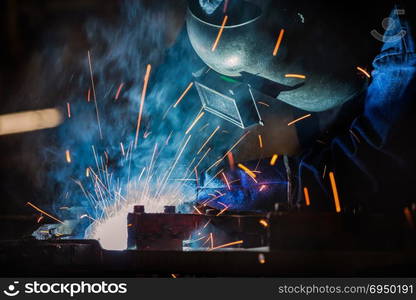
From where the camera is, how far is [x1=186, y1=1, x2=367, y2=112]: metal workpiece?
333 cm

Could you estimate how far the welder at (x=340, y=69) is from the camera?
3.33m

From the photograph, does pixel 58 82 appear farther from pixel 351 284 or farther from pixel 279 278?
pixel 351 284

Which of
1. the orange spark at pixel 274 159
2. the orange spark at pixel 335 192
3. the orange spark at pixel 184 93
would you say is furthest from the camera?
the orange spark at pixel 184 93

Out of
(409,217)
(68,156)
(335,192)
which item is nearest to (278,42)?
(335,192)

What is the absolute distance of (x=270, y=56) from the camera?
11.2 ft

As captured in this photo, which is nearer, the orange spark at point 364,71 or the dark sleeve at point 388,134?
the dark sleeve at point 388,134

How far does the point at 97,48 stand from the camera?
4.76 metres

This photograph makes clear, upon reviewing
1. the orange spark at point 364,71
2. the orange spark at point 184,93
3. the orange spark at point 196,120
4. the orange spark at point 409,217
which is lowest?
the orange spark at point 409,217

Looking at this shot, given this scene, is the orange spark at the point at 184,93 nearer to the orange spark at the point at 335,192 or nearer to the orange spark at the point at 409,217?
the orange spark at the point at 335,192

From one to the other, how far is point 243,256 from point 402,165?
202 cm

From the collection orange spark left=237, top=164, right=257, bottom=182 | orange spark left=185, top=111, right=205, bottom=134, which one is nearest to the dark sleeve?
orange spark left=237, top=164, right=257, bottom=182

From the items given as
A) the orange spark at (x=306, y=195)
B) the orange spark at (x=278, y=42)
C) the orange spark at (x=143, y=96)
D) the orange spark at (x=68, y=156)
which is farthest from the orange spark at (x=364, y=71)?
the orange spark at (x=68, y=156)

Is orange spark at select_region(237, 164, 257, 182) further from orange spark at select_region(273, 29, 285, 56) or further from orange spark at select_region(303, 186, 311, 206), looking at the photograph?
orange spark at select_region(273, 29, 285, 56)

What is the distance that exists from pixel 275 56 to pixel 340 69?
712 mm
